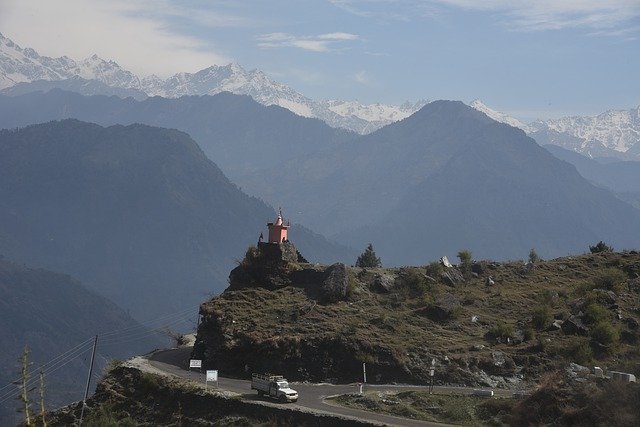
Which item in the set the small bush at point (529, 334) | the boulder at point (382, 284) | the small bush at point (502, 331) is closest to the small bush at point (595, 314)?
the small bush at point (529, 334)

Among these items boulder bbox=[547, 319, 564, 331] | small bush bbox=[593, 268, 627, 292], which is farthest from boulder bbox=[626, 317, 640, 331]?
small bush bbox=[593, 268, 627, 292]

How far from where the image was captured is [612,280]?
229ft

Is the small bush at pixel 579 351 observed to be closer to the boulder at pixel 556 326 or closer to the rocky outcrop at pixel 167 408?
the boulder at pixel 556 326

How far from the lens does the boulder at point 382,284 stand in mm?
69875

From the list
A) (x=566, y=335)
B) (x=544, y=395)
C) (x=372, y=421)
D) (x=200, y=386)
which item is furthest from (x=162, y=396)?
(x=566, y=335)

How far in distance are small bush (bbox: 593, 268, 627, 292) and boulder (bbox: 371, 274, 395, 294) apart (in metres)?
17.4

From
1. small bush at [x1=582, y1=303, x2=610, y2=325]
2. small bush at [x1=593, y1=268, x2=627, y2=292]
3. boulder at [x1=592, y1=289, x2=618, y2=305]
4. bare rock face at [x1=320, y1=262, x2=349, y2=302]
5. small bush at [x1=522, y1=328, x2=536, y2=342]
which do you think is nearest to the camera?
small bush at [x1=522, y1=328, x2=536, y2=342]

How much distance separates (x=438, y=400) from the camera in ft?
161

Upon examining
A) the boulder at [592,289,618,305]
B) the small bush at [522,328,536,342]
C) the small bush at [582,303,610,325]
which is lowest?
the small bush at [522,328,536,342]

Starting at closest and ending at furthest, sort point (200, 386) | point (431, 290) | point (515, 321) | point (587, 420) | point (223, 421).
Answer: point (587, 420), point (223, 421), point (200, 386), point (515, 321), point (431, 290)

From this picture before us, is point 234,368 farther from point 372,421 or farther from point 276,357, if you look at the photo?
point 372,421

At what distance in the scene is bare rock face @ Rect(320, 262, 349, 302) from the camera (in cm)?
6656

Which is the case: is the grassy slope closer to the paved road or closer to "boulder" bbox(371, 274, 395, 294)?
"boulder" bbox(371, 274, 395, 294)

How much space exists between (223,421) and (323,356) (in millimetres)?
11313
